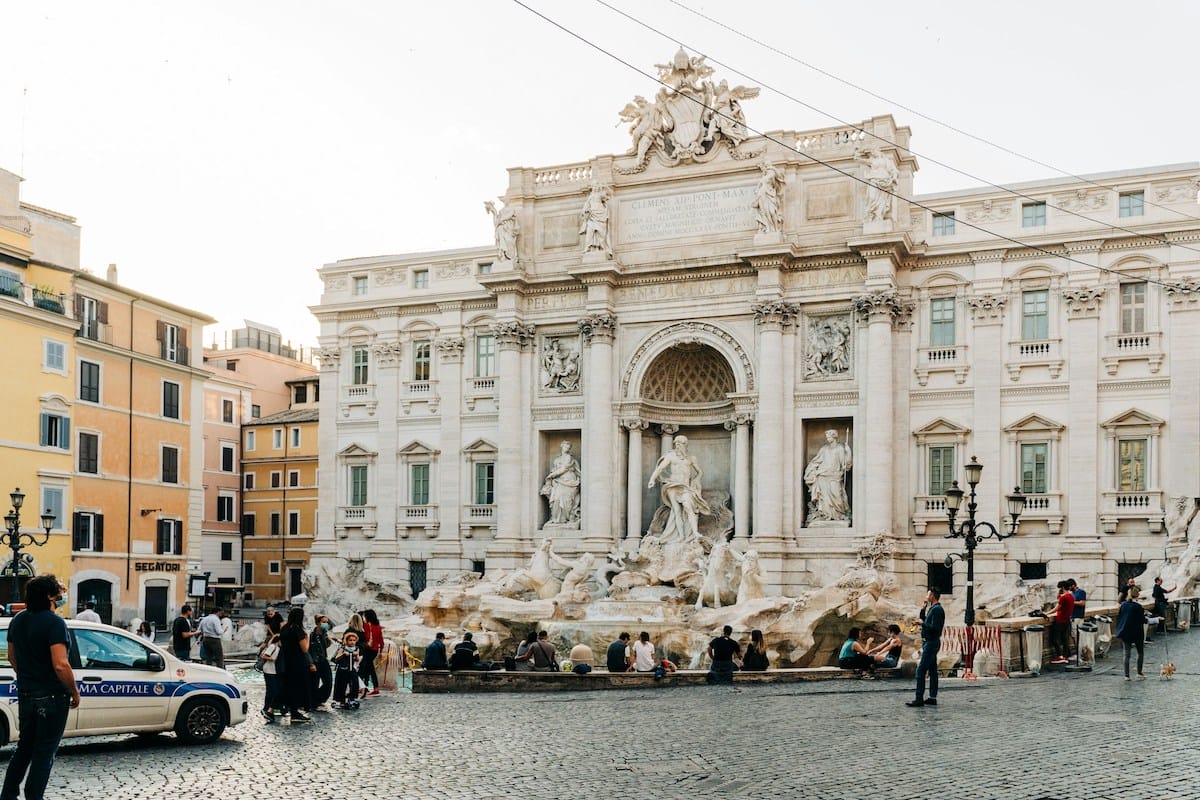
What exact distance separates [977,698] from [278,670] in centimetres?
1012

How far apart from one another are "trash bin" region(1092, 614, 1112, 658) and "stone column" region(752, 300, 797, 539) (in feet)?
41.2

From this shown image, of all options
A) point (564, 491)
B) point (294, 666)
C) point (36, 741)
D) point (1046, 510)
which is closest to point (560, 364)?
point (564, 491)

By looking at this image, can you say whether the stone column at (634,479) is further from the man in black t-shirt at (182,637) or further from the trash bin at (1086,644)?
the trash bin at (1086,644)

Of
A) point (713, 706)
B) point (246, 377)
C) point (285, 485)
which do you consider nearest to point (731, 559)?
point (713, 706)

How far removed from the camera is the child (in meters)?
19.6

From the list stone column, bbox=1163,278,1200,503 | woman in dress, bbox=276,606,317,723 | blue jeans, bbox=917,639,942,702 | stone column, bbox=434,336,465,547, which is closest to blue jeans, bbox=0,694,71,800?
woman in dress, bbox=276,606,317,723

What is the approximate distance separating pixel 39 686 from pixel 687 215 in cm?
3237

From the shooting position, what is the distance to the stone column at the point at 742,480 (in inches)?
1527

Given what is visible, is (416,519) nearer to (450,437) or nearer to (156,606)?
(450,437)

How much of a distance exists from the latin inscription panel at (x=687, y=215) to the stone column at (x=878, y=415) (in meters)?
4.90

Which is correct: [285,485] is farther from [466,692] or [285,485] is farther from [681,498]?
[466,692]

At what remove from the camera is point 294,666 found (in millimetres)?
17406

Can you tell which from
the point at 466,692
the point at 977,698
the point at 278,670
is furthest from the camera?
the point at 466,692

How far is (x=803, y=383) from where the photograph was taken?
3856 centimetres
